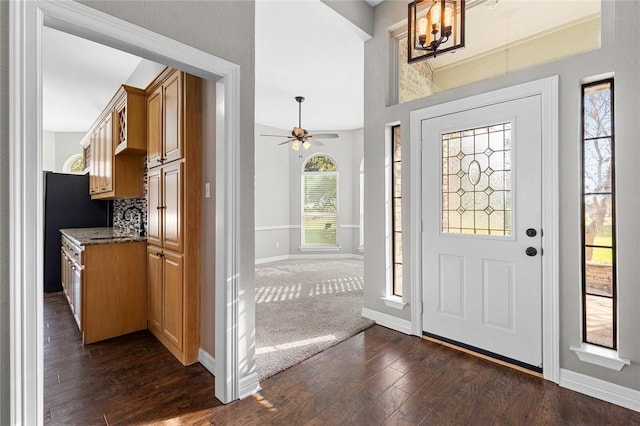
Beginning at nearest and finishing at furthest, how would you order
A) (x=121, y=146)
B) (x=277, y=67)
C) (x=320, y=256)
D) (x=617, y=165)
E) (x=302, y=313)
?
(x=617, y=165)
(x=121, y=146)
(x=302, y=313)
(x=277, y=67)
(x=320, y=256)

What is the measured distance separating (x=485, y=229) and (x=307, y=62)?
3.02 metres

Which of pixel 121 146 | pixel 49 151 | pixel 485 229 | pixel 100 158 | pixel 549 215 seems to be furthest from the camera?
pixel 49 151

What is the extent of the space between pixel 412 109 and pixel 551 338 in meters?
2.14

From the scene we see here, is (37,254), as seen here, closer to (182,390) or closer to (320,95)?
(182,390)

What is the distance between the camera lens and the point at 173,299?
260cm

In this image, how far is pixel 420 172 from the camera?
2.96m

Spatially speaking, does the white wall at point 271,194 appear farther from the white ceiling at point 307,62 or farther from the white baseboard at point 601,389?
the white baseboard at point 601,389

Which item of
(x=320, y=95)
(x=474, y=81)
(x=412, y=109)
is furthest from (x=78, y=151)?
(x=474, y=81)

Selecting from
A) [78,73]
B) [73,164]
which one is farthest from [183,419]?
[73,164]

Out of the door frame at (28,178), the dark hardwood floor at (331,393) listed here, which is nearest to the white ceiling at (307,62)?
the door frame at (28,178)

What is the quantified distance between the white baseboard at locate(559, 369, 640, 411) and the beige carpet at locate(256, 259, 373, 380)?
160cm

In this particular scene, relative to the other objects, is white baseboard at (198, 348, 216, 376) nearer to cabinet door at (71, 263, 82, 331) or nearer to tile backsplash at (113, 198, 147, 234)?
cabinet door at (71, 263, 82, 331)

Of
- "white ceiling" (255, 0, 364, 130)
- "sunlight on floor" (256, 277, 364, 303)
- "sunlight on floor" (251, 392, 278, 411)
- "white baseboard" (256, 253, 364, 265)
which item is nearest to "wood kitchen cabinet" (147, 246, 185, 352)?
"sunlight on floor" (251, 392, 278, 411)

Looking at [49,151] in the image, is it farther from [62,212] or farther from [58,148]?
[62,212]
